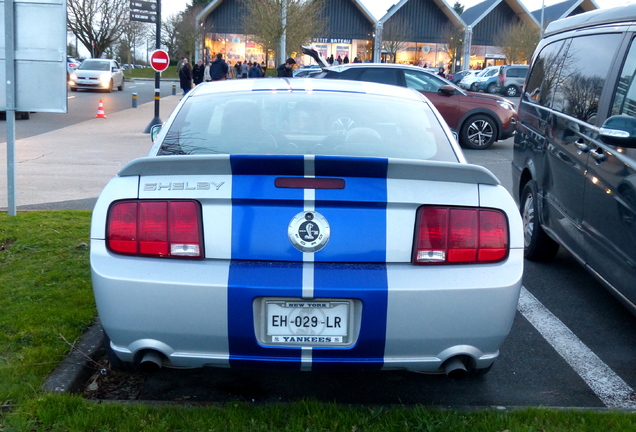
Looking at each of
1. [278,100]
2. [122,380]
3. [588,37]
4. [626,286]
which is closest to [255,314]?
[122,380]

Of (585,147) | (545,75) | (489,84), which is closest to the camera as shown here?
(585,147)

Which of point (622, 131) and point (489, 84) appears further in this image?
point (489, 84)

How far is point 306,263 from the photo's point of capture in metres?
2.99

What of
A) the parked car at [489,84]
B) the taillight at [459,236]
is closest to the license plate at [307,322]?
the taillight at [459,236]

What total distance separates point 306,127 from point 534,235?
9.75 feet

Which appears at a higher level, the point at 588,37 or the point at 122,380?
the point at 588,37

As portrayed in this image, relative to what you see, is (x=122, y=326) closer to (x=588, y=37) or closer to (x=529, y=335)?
(x=529, y=335)

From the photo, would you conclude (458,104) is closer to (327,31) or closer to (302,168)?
(302,168)

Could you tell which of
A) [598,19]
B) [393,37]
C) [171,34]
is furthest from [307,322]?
[171,34]

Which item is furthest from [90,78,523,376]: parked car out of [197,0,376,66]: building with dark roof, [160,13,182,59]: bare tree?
[160,13,182,59]: bare tree

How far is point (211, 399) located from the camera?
361 centimetres

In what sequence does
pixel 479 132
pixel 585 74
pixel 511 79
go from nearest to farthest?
pixel 585 74, pixel 479 132, pixel 511 79

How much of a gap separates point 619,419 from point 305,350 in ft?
4.75

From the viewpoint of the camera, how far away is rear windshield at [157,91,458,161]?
3852 millimetres
